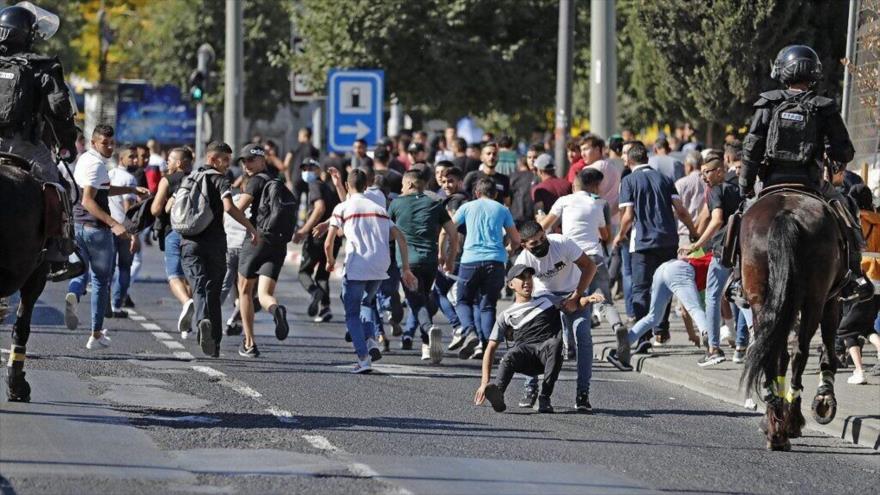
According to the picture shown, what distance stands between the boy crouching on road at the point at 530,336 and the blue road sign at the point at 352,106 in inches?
459

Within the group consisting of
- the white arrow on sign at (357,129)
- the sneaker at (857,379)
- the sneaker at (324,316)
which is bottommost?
the sneaker at (324,316)

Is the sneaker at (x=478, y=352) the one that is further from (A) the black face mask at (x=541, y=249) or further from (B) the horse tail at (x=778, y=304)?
(B) the horse tail at (x=778, y=304)

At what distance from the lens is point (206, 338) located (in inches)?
624

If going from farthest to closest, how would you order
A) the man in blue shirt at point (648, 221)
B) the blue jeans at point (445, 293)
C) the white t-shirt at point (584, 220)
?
1. the blue jeans at point (445, 293)
2. the man in blue shirt at point (648, 221)
3. the white t-shirt at point (584, 220)

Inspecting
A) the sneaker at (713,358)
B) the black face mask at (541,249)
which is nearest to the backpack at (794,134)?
the black face mask at (541,249)

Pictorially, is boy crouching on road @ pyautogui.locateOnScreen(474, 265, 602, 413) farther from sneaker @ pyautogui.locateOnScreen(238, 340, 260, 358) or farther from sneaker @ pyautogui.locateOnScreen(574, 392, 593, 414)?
sneaker @ pyautogui.locateOnScreen(238, 340, 260, 358)

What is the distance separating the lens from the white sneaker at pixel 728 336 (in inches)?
707

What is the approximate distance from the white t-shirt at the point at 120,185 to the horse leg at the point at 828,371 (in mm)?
9091

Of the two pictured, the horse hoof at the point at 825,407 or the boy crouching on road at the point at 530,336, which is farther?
the boy crouching on road at the point at 530,336

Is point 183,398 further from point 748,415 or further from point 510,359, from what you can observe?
point 748,415

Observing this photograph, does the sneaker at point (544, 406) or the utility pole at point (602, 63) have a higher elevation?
the utility pole at point (602, 63)

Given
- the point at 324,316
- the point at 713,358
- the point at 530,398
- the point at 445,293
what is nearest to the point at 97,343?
the point at 445,293

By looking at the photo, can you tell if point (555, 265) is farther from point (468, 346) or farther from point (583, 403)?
point (468, 346)

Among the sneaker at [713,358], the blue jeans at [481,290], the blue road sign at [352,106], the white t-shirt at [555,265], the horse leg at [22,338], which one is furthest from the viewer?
the blue road sign at [352,106]
